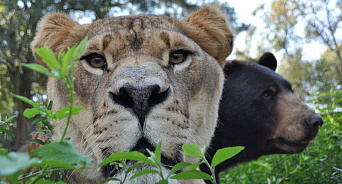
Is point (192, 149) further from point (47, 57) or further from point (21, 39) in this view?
point (21, 39)

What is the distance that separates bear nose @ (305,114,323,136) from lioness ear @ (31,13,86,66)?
2861 millimetres

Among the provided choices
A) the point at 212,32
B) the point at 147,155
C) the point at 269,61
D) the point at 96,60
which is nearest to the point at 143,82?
the point at 147,155

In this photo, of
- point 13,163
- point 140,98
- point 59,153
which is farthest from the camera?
point 140,98

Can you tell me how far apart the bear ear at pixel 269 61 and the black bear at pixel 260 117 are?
21.1 inches

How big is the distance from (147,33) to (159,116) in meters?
0.90

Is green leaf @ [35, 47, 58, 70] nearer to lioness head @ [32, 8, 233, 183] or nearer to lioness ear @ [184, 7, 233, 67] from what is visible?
lioness head @ [32, 8, 233, 183]

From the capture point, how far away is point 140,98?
5.63ft

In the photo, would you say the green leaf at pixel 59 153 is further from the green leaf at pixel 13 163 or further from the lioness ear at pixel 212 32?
the lioness ear at pixel 212 32

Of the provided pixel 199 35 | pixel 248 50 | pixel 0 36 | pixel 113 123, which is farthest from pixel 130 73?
pixel 248 50

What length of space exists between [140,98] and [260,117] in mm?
3061

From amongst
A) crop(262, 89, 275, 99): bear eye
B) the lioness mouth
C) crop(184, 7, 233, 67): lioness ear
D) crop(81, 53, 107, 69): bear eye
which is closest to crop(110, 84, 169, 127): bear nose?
the lioness mouth

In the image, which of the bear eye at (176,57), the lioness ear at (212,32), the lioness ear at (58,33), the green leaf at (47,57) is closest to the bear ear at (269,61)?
the lioness ear at (212,32)

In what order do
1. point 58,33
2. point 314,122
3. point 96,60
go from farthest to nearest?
point 314,122, point 58,33, point 96,60

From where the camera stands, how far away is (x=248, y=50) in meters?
28.7
